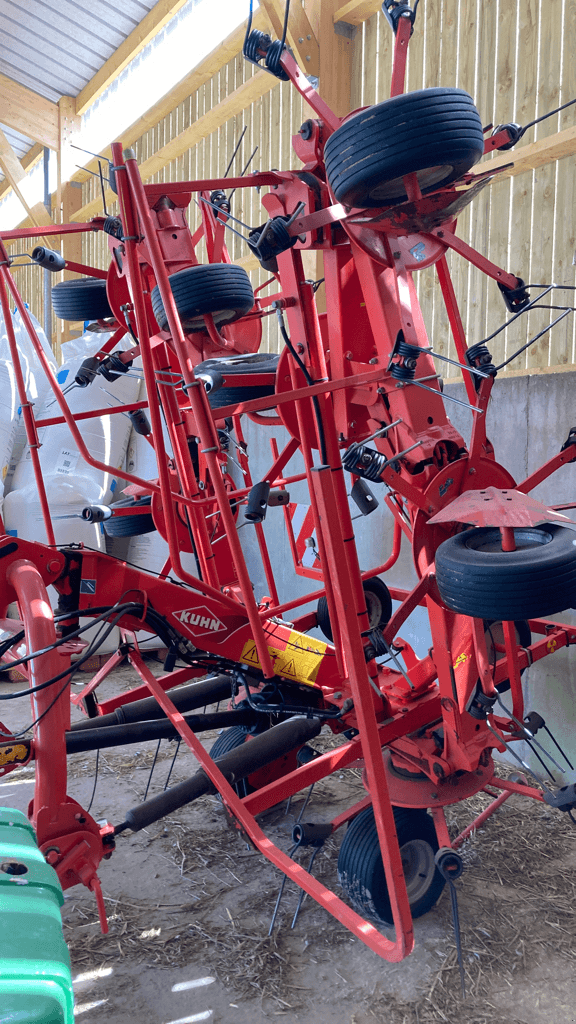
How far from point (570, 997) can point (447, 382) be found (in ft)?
9.09

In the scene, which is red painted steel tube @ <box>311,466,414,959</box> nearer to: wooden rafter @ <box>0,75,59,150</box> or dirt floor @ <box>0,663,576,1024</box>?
dirt floor @ <box>0,663,576,1024</box>

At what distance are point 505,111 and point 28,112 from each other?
6863 millimetres

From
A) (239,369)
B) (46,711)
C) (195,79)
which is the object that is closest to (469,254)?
(239,369)

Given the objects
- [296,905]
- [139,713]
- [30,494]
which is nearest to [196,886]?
[296,905]

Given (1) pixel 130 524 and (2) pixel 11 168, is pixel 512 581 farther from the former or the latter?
(2) pixel 11 168

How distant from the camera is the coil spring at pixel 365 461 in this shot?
2.16 meters

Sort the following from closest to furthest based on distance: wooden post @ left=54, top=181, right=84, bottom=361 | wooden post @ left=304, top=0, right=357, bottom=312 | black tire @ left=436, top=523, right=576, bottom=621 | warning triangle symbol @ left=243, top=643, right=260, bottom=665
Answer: black tire @ left=436, top=523, right=576, bottom=621
warning triangle symbol @ left=243, top=643, right=260, bottom=665
wooden post @ left=304, top=0, right=357, bottom=312
wooden post @ left=54, top=181, right=84, bottom=361

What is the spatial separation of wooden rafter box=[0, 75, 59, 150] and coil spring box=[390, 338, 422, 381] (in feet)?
26.9

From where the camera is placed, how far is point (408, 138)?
179 cm

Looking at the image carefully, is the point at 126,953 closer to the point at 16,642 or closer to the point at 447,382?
the point at 16,642

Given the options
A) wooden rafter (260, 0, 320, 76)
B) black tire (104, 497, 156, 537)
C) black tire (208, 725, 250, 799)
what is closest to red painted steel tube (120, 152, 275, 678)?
black tire (208, 725, 250, 799)

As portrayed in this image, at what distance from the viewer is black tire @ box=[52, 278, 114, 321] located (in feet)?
11.8

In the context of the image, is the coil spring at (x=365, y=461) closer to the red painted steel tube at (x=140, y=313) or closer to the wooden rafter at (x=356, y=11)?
the red painted steel tube at (x=140, y=313)

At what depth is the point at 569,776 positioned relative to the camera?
321cm
